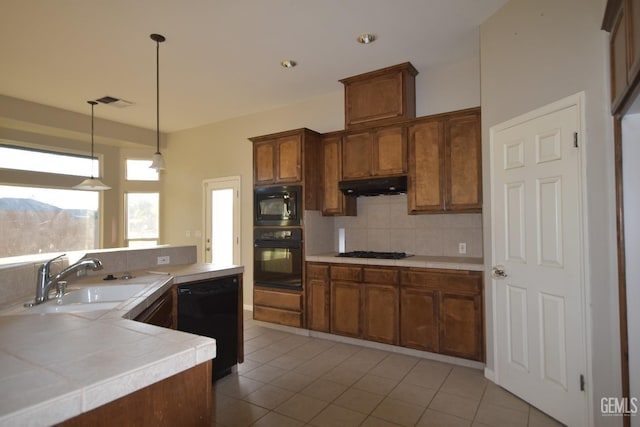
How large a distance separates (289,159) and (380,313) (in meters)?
2.08

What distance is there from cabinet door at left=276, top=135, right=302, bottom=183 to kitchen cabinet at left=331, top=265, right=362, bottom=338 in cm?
122

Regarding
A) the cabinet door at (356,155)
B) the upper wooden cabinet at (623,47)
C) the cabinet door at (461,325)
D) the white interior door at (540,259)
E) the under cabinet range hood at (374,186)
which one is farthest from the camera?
the cabinet door at (356,155)

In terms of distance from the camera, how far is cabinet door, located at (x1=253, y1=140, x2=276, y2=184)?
14.6 ft

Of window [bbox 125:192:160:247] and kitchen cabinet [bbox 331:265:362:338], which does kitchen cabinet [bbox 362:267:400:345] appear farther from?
window [bbox 125:192:160:247]

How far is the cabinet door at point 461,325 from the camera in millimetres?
3107

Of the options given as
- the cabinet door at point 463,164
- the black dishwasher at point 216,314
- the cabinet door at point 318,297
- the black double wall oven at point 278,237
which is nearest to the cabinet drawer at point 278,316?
the cabinet door at point 318,297

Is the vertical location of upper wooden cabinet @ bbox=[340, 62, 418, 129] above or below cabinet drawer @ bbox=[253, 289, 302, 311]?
above

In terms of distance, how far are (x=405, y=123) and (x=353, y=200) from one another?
114 cm

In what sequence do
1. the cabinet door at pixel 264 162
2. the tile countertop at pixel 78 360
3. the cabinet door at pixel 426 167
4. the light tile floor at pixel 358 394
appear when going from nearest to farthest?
the tile countertop at pixel 78 360 < the light tile floor at pixel 358 394 < the cabinet door at pixel 426 167 < the cabinet door at pixel 264 162

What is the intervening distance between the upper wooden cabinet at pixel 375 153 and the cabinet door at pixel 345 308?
4.15 feet

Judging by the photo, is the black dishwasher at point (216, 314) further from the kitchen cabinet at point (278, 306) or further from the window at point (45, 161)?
the window at point (45, 161)

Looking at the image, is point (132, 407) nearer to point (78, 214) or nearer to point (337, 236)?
point (337, 236)

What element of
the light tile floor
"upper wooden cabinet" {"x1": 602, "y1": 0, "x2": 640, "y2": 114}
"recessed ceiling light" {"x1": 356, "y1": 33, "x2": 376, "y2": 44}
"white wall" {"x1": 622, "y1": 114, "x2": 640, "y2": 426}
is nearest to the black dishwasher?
the light tile floor

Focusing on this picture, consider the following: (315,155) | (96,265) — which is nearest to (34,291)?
(96,265)
